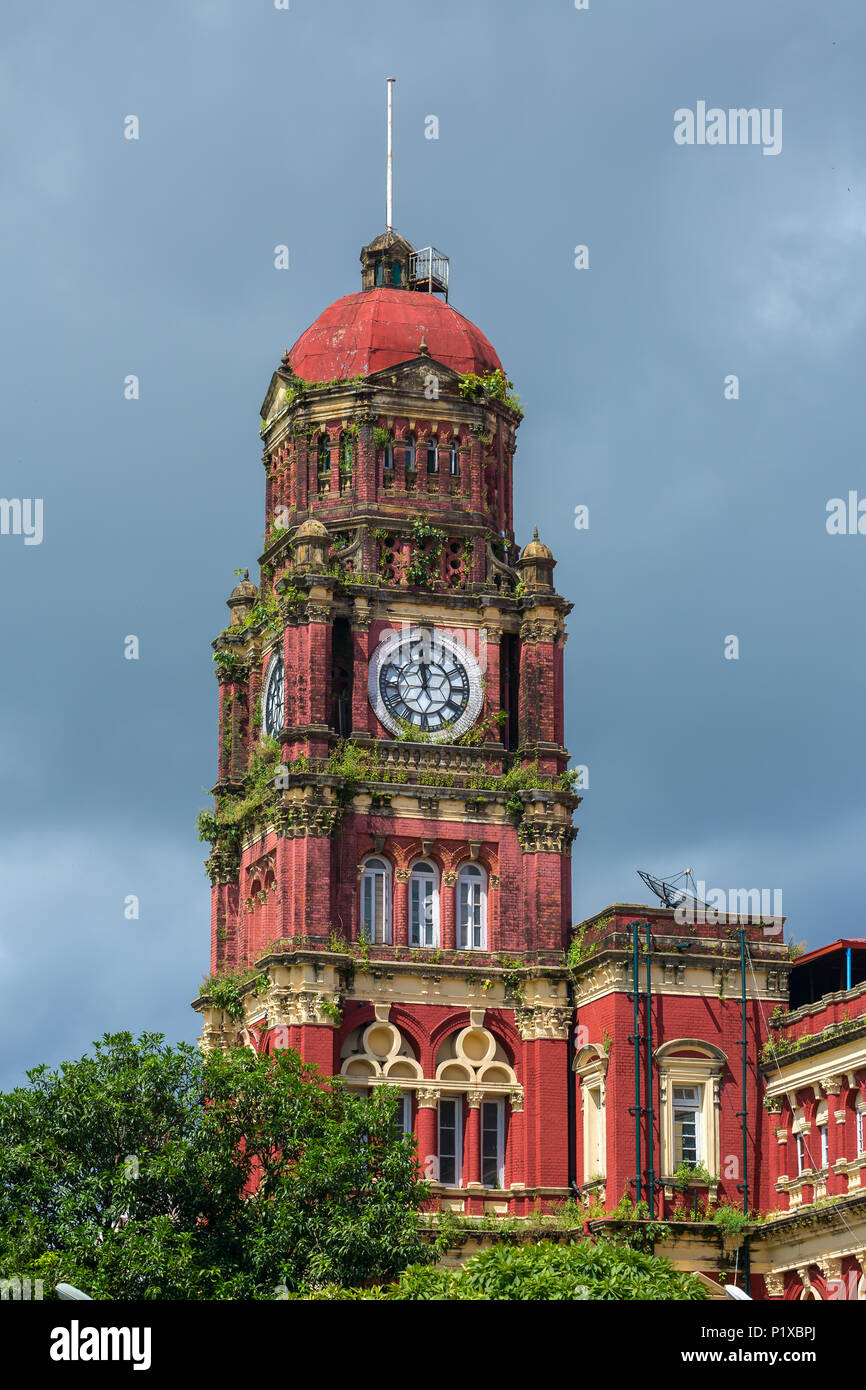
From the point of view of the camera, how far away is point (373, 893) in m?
82.4

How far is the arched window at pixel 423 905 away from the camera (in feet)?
271

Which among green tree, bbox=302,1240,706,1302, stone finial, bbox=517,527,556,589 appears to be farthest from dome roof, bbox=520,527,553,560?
green tree, bbox=302,1240,706,1302

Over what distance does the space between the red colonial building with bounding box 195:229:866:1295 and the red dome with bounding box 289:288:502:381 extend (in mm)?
102

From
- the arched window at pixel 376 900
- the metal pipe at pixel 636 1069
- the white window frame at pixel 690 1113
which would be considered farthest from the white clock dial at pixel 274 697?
the white window frame at pixel 690 1113

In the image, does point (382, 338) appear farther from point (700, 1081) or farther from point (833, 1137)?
point (833, 1137)

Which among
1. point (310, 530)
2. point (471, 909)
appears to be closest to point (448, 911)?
point (471, 909)

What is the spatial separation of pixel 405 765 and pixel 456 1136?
39.7ft

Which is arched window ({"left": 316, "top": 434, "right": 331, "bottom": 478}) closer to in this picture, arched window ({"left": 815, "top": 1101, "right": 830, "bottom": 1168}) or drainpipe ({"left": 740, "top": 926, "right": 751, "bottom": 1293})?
drainpipe ({"left": 740, "top": 926, "right": 751, "bottom": 1293})

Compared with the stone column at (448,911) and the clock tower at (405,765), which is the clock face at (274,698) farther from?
the stone column at (448,911)

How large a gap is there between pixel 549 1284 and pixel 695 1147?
21930 millimetres

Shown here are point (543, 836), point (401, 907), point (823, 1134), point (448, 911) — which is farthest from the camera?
point (543, 836)
